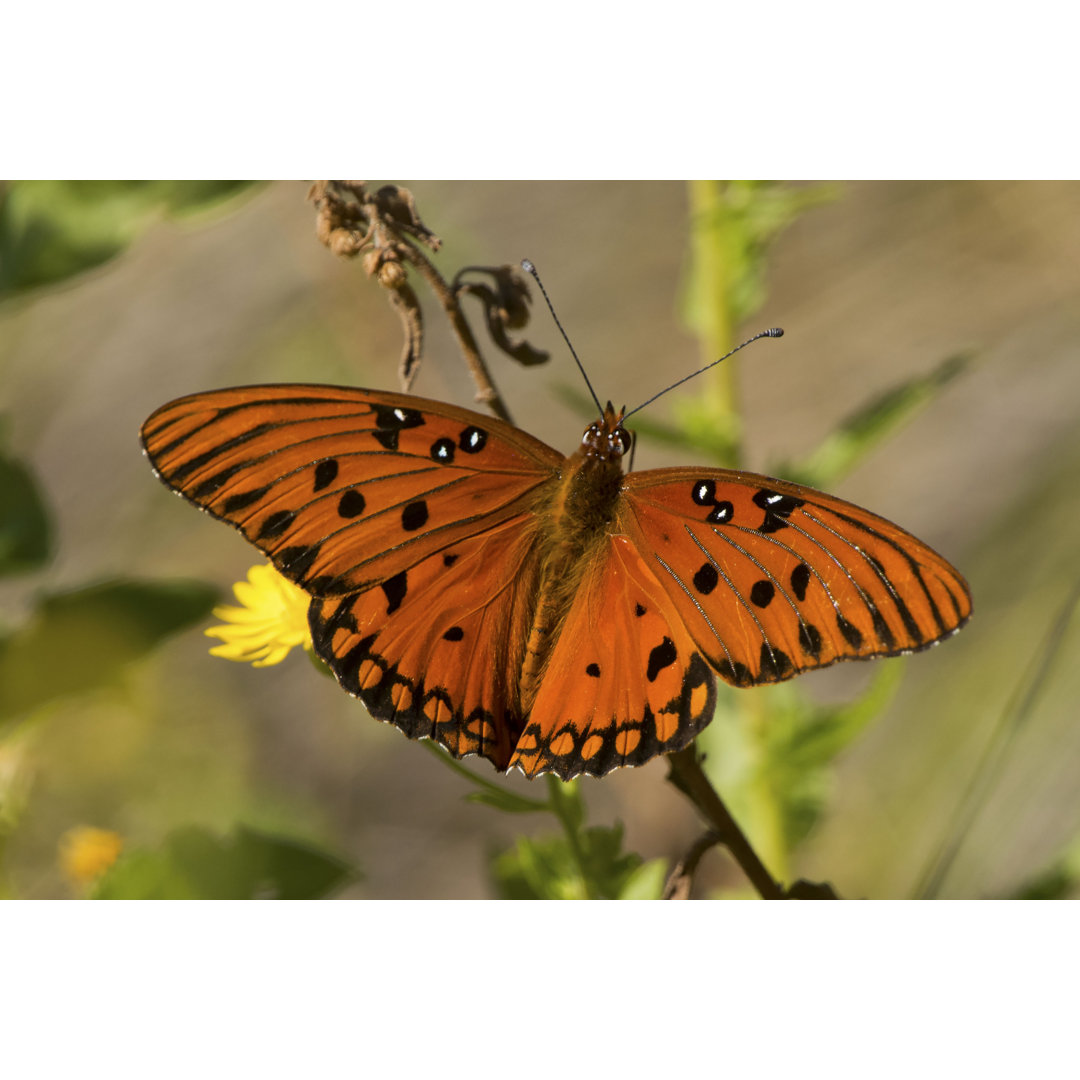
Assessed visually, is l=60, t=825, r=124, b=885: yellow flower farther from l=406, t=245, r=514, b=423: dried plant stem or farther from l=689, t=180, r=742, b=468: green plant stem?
l=689, t=180, r=742, b=468: green plant stem

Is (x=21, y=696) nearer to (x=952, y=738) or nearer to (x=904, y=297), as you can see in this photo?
(x=952, y=738)

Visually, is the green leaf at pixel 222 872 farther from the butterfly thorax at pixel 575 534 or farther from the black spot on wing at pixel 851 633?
the black spot on wing at pixel 851 633

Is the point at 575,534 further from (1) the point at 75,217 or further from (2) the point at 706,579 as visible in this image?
(1) the point at 75,217

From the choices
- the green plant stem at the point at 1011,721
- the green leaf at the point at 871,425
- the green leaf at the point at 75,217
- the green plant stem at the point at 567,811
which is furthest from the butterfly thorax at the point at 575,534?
the green plant stem at the point at 1011,721

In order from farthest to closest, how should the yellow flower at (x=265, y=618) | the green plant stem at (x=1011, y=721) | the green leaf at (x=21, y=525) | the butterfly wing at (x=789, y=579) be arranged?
the green plant stem at (x=1011, y=721), the green leaf at (x=21, y=525), the yellow flower at (x=265, y=618), the butterfly wing at (x=789, y=579)

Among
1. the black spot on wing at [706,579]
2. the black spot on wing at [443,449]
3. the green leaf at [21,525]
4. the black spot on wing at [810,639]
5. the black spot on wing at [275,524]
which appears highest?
the green leaf at [21,525]

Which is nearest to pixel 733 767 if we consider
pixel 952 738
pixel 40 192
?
pixel 952 738

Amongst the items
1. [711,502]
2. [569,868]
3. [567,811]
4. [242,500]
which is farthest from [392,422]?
[569,868]
